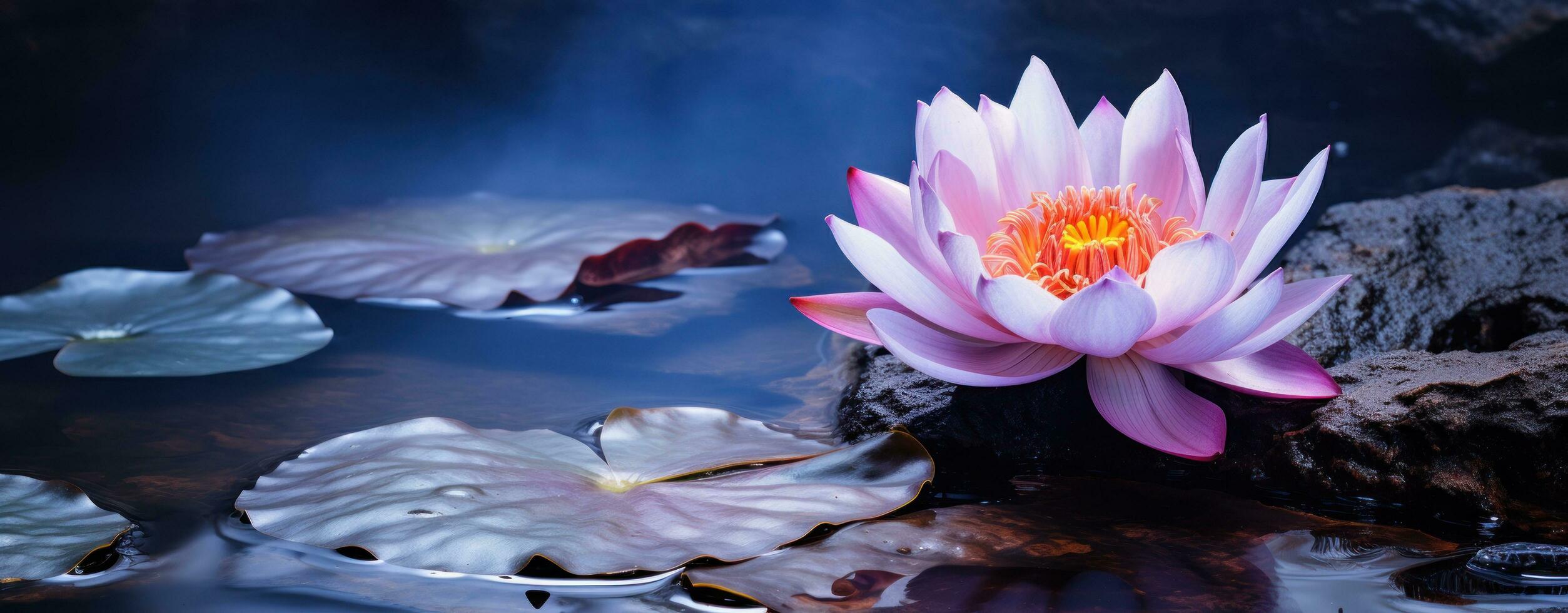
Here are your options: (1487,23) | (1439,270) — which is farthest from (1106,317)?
(1487,23)

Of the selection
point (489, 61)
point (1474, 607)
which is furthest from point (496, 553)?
point (489, 61)

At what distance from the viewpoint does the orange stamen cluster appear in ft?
2.60

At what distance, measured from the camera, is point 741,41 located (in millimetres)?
2738

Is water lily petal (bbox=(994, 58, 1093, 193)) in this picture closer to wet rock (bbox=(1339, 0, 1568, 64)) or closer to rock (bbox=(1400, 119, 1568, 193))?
rock (bbox=(1400, 119, 1568, 193))

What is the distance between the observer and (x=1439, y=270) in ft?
3.78

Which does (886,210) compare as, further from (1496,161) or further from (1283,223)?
(1496,161)

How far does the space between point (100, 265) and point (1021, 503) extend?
1446 millimetres

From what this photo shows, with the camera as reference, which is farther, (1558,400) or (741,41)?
(741,41)

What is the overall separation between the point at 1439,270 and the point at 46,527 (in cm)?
147

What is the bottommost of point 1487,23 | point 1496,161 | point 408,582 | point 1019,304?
point 408,582

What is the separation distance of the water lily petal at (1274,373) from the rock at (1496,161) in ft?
4.70

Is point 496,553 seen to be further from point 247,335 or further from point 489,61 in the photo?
point 489,61

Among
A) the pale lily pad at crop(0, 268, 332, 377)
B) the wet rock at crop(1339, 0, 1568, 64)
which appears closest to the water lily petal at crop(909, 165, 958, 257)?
the pale lily pad at crop(0, 268, 332, 377)

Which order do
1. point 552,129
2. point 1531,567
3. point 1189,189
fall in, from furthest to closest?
point 552,129, point 1189,189, point 1531,567
